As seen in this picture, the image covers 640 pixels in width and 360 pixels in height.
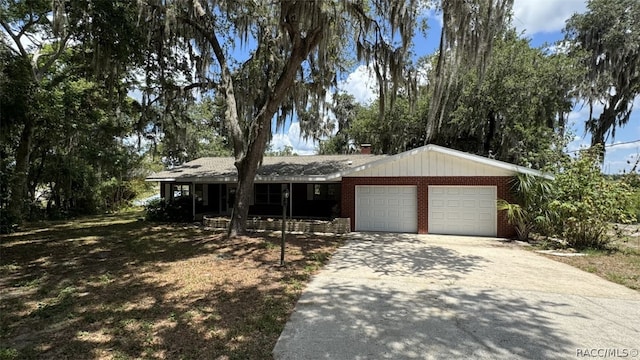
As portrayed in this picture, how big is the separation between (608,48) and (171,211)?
24519 millimetres

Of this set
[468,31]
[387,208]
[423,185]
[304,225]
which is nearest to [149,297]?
[304,225]

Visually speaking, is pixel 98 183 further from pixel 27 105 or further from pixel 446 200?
pixel 446 200

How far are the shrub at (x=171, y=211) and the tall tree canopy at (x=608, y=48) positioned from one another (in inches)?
829

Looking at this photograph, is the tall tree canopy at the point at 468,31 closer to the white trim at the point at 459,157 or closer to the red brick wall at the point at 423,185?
the white trim at the point at 459,157

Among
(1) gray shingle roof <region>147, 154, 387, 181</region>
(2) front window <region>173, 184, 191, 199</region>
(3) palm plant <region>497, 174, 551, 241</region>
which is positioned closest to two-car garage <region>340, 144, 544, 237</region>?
(3) palm plant <region>497, 174, 551, 241</region>

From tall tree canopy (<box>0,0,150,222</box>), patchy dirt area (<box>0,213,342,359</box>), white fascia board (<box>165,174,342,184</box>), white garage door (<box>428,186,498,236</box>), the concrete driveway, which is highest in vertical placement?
tall tree canopy (<box>0,0,150,222</box>)

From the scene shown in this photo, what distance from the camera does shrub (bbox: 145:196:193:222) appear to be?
52.7ft

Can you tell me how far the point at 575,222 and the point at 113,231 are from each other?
15.3m

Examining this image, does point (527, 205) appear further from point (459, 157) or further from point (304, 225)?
point (304, 225)

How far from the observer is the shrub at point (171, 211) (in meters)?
16.1

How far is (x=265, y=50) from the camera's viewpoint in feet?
34.5

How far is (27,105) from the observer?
856cm

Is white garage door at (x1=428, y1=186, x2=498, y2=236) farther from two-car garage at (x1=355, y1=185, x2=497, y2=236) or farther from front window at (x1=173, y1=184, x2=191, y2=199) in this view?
front window at (x1=173, y1=184, x2=191, y2=199)

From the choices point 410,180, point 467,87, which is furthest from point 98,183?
point 467,87
